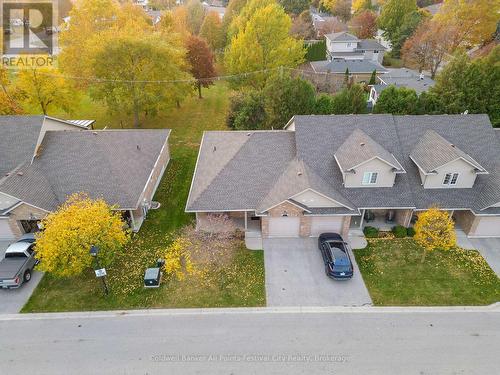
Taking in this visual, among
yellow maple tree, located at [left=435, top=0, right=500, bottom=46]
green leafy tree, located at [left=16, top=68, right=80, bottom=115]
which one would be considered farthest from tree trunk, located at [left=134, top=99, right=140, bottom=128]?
yellow maple tree, located at [left=435, top=0, right=500, bottom=46]

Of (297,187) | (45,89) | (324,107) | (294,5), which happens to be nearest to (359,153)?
(297,187)

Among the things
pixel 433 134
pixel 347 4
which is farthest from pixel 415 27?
pixel 433 134

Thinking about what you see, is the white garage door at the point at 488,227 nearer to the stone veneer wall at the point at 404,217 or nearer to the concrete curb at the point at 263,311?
the stone veneer wall at the point at 404,217

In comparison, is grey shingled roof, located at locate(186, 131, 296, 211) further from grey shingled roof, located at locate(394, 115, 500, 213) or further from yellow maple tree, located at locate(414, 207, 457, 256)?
yellow maple tree, located at locate(414, 207, 457, 256)

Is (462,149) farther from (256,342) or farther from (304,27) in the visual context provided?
(304,27)

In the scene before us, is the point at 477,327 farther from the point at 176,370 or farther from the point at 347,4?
the point at 347,4
